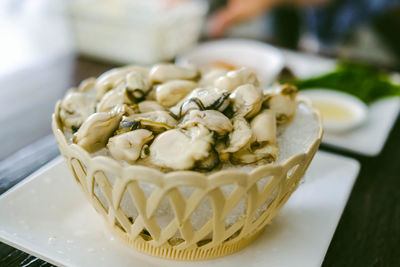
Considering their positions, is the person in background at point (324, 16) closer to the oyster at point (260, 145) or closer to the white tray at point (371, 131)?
the white tray at point (371, 131)

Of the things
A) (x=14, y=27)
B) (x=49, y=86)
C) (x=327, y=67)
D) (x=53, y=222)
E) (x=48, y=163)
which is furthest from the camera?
(x=14, y=27)

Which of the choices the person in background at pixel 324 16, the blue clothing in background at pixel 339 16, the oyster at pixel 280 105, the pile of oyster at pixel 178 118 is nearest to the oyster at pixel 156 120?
the pile of oyster at pixel 178 118

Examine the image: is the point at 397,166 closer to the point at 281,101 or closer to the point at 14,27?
the point at 281,101

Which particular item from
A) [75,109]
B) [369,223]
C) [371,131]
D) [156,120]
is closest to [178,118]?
[156,120]

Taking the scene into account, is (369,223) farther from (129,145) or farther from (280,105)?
(129,145)

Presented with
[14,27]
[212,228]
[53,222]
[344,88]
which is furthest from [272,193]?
[14,27]

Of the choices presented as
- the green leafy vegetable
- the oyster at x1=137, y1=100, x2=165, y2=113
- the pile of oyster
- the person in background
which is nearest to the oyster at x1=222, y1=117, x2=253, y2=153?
the pile of oyster

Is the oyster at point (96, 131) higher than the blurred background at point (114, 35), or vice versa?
the oyster at point (96, 131)

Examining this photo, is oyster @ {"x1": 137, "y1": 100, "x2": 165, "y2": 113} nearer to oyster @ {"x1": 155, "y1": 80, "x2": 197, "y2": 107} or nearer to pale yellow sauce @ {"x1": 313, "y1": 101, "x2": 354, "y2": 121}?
oyster @ {"x1": 155, "y1": 80, "x2": 197, "y2": 107}
